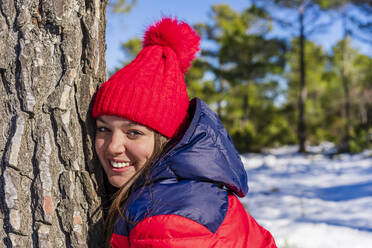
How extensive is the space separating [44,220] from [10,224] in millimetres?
118

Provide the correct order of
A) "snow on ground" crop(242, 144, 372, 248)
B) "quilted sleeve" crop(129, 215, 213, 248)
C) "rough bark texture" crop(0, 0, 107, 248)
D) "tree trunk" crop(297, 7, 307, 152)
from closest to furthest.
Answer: "quilted sleeve" crop(129, 215, 213, 248)
"rough bark texture" crop(0, 0, 107, 248)
"snow on ground" crop(242, 144, 372, 248)
"tree trunk" crop(297, 7, 307, 152)

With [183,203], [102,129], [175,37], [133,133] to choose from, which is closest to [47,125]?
[102,129]

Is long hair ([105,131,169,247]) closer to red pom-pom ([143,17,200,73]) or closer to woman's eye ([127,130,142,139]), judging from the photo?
woman's eye ([127,130,142,139])

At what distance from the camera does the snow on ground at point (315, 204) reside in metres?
3.02

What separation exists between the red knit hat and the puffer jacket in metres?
0.14

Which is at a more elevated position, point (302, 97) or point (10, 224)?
point (302, 97)

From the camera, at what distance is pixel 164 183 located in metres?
1.29

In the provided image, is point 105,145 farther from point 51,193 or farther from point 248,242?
point 248,242

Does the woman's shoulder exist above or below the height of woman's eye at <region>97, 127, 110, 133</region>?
below

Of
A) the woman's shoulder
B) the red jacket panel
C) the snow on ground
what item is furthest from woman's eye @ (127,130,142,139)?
the snow on ground

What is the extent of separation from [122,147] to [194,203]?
1.45 feet

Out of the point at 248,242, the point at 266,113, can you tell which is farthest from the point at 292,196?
the point at 266,113

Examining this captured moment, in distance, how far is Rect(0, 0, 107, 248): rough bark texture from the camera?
48.9 inches

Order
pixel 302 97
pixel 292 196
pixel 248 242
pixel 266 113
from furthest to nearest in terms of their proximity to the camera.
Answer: pixel 266 113 → pixel 302 97 → pixel 292 196 → pixel 248 242
